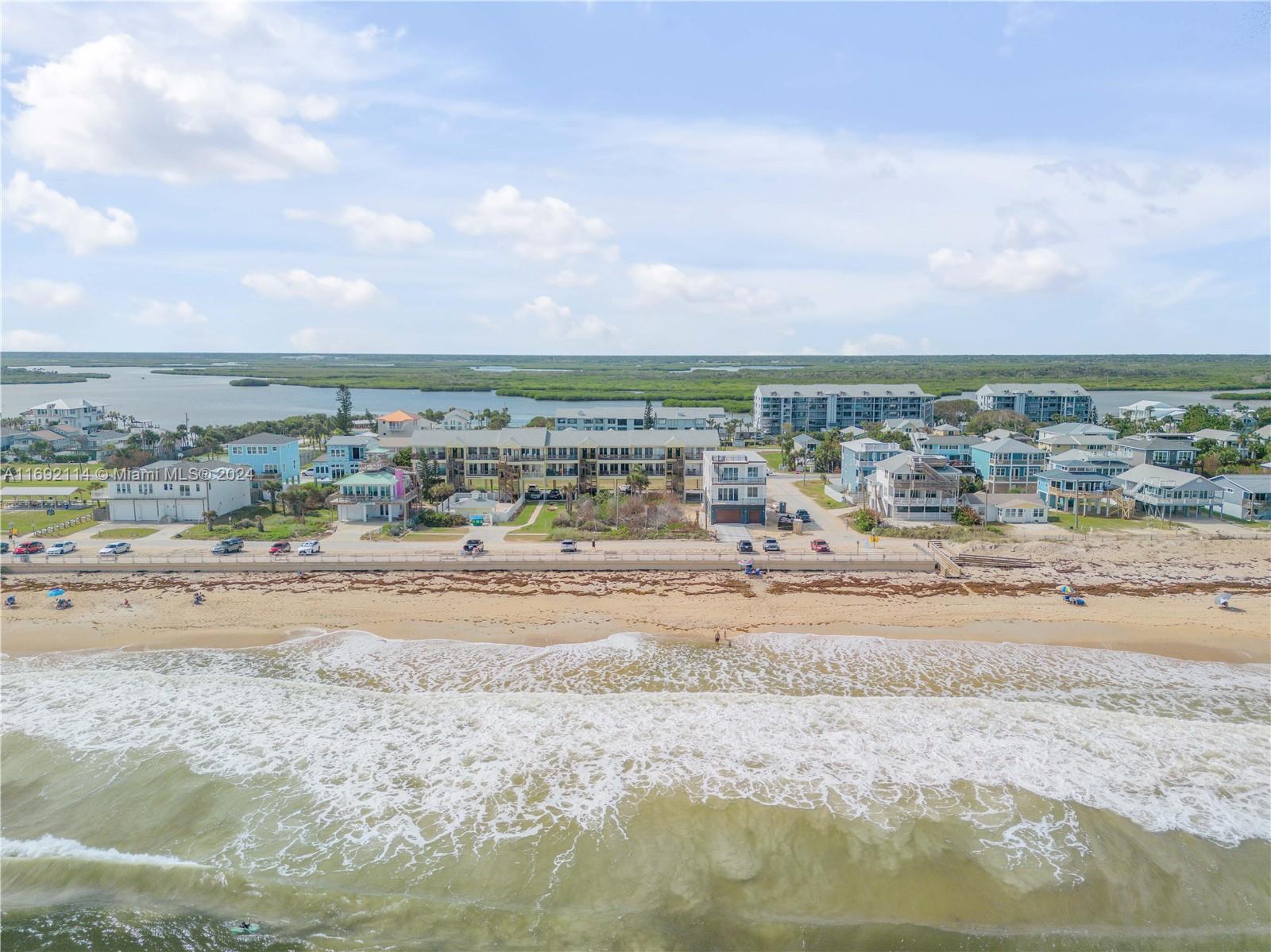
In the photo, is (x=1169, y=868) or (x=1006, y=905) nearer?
(x=1006, y=905)

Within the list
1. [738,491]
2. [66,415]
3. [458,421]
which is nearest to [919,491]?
[738,491]

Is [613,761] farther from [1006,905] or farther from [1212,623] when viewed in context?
[1212,623]

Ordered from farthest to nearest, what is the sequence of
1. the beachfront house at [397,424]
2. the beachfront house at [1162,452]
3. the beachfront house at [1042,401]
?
1. the beachfront house at [1042,401]
2. the beachfront house at [397,424]
3. the beachfront house at [1162,452]

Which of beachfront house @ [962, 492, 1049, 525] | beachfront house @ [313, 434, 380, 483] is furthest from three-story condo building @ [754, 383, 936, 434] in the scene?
beachfront house @ [313, 434, 380, 483]

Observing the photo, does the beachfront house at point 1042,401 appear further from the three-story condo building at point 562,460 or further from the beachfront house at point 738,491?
the beachfront house at point 738,491

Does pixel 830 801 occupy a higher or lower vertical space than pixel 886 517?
lower

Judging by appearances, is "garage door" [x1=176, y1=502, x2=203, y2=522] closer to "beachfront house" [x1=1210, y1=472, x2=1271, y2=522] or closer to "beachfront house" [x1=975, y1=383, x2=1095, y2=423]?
"beachfront house" [x1=1210, y1=472, x2=1271, y2=522]

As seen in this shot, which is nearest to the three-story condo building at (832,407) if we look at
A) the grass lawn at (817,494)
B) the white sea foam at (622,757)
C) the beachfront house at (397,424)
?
the grass lawn at (817,494)

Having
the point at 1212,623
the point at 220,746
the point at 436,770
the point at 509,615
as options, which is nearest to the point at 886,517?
the point at 1212,623
